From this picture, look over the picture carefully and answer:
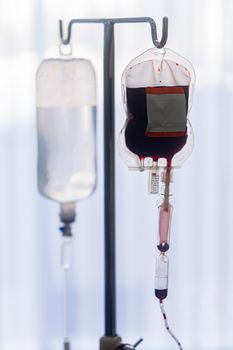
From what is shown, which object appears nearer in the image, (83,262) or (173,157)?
(173,157)

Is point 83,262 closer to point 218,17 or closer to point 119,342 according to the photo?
point 119,342

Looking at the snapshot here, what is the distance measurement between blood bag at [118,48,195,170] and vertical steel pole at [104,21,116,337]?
99mm

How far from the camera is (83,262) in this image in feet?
5.84

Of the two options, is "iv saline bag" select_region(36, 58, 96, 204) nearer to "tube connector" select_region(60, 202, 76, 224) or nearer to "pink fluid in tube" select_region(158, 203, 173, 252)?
"tube connector" select_region(60, 202, 76, 224)

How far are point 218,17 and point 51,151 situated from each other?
26.7 inches

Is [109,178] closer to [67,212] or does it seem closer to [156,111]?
[67,212]

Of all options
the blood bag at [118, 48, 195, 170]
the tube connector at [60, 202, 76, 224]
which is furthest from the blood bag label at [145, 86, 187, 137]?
the tube connector at [60, 202, 76, 224]

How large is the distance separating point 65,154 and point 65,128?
6 cm

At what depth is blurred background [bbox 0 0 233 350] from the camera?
167 cm

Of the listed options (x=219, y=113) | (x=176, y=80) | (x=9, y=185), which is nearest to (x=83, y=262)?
(x=9, y=185)

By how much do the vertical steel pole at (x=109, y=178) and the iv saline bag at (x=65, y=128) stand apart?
6 cm

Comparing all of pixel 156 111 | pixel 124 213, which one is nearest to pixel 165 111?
pixel 156 111

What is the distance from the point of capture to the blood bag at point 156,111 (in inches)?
46.6

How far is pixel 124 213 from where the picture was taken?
1748 millimetres
